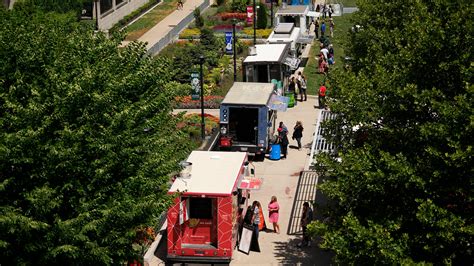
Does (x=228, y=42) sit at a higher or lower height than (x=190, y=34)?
higher

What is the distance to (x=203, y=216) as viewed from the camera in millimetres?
24531

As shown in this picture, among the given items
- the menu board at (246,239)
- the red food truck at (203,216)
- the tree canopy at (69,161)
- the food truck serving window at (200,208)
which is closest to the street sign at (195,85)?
the red food truck at (203,216)

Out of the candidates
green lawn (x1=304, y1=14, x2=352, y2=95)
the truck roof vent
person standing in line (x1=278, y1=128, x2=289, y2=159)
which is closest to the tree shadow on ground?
the truck roof vent

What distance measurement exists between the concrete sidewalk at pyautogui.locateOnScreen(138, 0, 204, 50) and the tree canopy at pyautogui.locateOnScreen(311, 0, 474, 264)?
3625 centimetres

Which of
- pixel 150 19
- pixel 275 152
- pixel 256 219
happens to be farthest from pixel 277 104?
pixel 150 19

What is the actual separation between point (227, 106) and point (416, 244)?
16128 millimetres

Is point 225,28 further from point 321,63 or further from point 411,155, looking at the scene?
point 411,155

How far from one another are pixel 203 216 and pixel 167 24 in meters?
43.9

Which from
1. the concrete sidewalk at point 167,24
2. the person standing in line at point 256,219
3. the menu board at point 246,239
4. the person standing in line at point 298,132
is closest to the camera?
the menu board at point 246,239

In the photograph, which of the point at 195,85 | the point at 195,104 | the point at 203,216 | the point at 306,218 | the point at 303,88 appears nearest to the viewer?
the point at 203,216

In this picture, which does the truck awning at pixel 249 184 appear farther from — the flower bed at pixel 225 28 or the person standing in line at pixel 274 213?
the flower bed at pixel 225 28

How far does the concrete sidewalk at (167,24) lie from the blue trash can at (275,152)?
2324 centimetres

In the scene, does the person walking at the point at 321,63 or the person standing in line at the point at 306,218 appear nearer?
the person standing in line at the point at 306,218

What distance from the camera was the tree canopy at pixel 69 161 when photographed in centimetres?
1809
